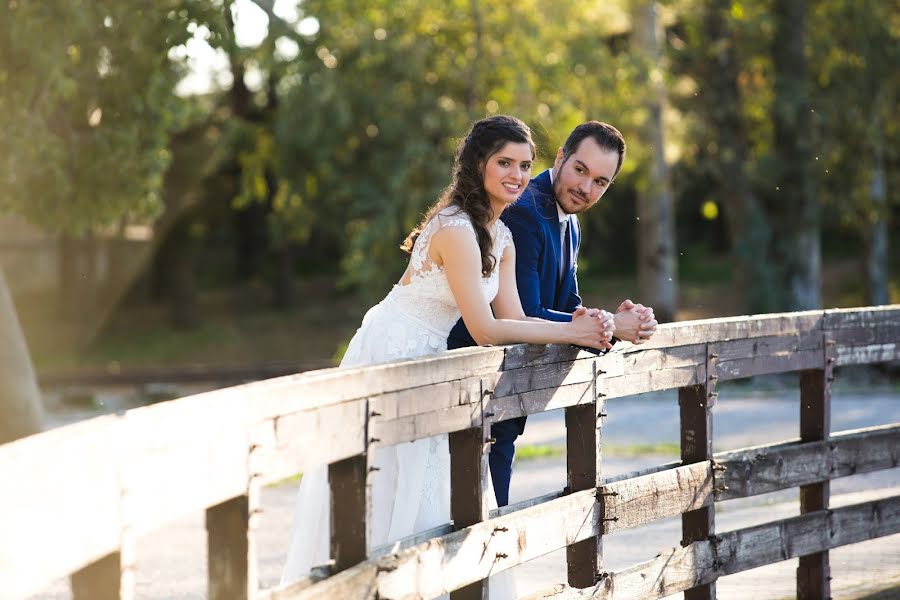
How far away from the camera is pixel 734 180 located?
19.8m

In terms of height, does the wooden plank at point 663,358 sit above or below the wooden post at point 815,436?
above

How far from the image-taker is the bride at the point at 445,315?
14.2 feet

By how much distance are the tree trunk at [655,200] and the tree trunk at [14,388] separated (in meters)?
13.4

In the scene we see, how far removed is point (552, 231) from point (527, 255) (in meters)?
0.16

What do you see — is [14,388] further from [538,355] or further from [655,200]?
[655,200]

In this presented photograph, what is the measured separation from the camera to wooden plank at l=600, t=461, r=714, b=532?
4602mm

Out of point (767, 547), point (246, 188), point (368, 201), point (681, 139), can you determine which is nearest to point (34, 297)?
point (246, 188)

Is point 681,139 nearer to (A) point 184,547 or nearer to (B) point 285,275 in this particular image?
(B) point 285,275

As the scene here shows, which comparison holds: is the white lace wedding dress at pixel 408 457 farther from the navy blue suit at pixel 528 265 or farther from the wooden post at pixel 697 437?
the wooden post at pixel 697 437

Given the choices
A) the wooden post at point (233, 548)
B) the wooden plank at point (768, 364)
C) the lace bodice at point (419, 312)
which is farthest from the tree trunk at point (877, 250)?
the wooden post at point (233, 548)

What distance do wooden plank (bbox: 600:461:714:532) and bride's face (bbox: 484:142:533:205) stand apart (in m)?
1.04

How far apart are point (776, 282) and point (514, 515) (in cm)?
1575

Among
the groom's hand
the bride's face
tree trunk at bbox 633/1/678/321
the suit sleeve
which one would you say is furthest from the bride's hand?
tree trunk at bbox 633/1/678/321

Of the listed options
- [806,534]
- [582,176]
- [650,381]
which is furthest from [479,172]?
[806,534]
